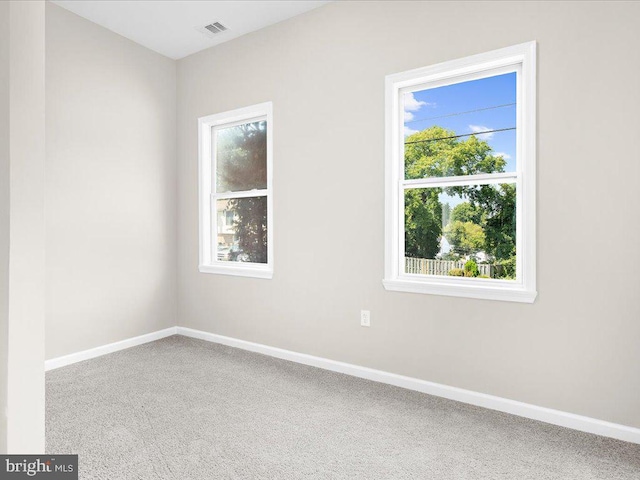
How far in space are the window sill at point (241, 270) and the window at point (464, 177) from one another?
1211 millimetres

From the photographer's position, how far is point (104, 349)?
3613mm

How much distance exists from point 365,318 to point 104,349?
240 cm

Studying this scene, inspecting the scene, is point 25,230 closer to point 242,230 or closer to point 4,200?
point 4,200

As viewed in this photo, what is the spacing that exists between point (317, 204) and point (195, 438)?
187 centimetres

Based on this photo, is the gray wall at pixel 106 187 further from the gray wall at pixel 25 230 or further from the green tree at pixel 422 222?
Result: the green tree at pixel 422 222

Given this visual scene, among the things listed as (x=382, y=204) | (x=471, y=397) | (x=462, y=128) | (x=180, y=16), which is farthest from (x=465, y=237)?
(x=180, y=16)

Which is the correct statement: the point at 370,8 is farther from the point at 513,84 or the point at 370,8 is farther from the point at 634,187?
the point at 634,187

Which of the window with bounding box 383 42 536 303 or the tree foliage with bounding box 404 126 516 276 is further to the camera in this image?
the tree foliage with bounding box 404 126 516 276

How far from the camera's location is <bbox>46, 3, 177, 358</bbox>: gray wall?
10.7ft

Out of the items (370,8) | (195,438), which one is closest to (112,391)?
(195,438)

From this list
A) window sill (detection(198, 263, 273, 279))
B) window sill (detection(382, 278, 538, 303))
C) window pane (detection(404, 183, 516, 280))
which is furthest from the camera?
window sill (detection(198, 263, 273, 279))

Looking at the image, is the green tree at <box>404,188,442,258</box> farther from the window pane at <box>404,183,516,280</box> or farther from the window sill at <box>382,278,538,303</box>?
the window sill at <box>382,278,538,303</box>

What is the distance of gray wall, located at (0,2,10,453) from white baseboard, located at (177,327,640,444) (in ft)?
7.25

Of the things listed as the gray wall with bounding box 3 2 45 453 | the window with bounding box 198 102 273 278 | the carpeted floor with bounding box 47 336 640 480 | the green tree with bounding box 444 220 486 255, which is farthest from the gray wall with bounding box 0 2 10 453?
the green tree with bounding box 444 220 486 255
